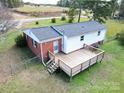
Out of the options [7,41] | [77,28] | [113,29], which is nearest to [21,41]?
[7,41]

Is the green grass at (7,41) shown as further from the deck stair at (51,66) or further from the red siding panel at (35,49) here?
the deck stair at (51,66)

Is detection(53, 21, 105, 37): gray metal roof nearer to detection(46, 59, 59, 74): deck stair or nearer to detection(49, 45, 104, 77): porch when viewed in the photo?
detection(49, 45, 104, 77): porch

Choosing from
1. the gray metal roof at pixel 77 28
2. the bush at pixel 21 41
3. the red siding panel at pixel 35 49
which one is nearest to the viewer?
the red siding panel at pixel 35 49

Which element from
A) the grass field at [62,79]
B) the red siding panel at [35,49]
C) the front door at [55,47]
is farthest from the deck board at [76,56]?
the red siding panel at [35,49]

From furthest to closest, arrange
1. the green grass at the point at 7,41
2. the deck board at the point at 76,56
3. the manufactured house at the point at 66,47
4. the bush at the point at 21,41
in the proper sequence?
the green grass at the point at 7,41, the bush at the point at 21,41, the deck board at the point at 76,56, the manufactured house at the point at 66,47

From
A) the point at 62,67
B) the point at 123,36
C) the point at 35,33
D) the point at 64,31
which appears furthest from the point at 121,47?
the point at 35,33

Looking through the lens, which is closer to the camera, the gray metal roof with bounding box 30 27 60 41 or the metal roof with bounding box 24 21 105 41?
the gray metal roof with bounding box 30 27 60 41

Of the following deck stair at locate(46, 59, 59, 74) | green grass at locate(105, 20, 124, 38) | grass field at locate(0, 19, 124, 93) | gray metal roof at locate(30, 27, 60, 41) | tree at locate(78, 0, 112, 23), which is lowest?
grass field at locate(0, 19, 124, 93)

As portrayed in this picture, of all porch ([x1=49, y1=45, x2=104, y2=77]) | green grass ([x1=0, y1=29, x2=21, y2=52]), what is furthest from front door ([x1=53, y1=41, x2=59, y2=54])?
green grass ([x1=0, y1=29, x2=21, y2=52])
